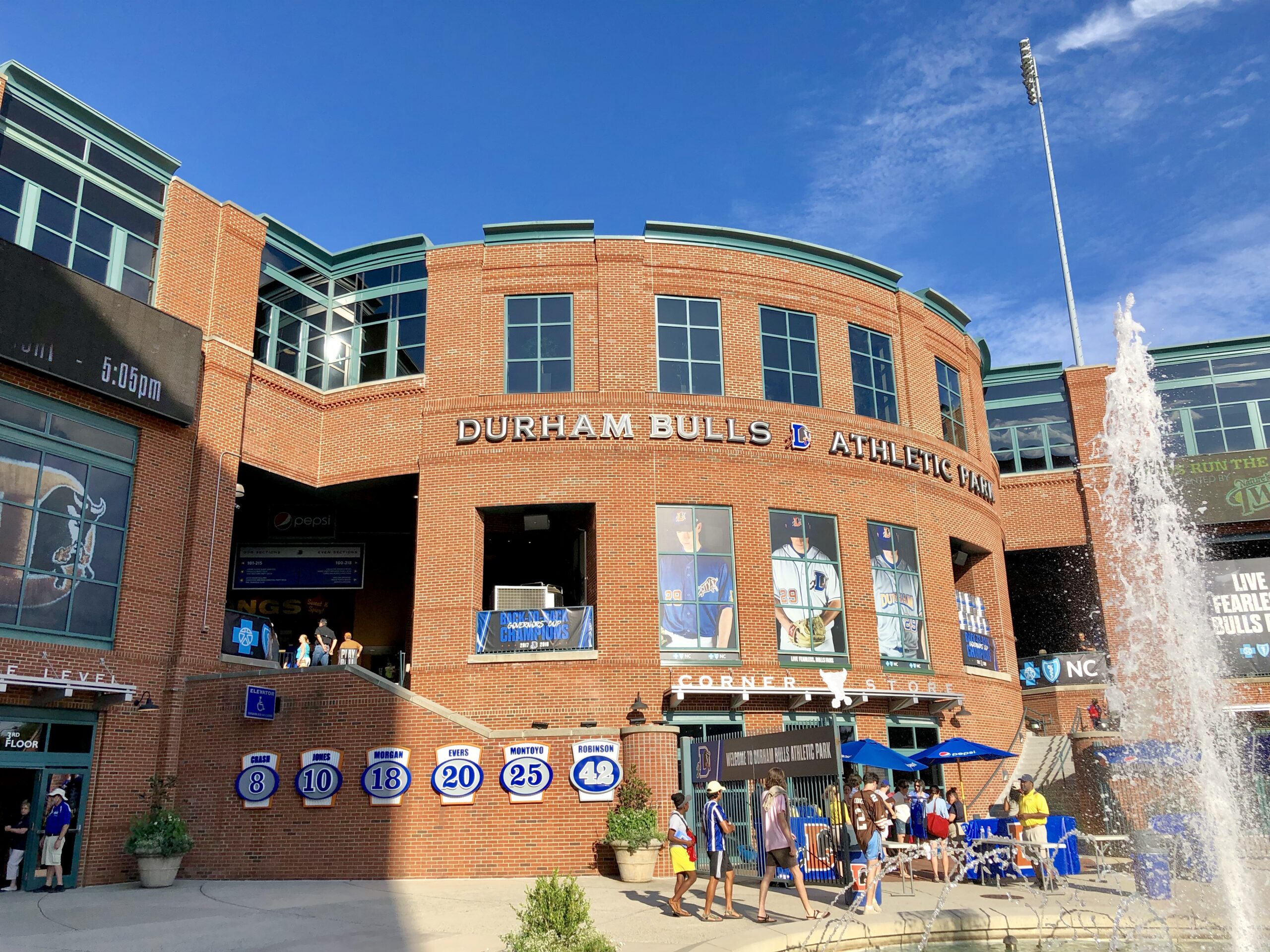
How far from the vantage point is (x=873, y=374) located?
26.2m

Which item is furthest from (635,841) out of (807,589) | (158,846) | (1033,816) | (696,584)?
Answer: (807,589)

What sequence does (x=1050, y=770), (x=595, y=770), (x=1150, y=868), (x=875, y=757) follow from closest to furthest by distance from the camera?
(x=1150, y=868), (x=595, y=770), (x=875, y=757), (x=1050, y=770)

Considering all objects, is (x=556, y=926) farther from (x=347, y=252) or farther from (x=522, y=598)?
(x=347, y=252)

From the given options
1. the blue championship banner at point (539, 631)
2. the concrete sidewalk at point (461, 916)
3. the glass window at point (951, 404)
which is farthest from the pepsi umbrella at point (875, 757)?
the glass window at point (951, 404)

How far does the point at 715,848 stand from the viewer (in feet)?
42.2

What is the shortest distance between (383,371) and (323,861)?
1201cm

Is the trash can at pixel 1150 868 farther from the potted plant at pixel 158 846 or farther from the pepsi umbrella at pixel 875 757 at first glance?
the potted plant at pixel 158 846

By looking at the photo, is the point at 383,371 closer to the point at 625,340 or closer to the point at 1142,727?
the point at 625,340

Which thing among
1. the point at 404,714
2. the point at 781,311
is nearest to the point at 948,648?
the point at 781,311

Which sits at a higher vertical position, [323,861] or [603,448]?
[603,448]

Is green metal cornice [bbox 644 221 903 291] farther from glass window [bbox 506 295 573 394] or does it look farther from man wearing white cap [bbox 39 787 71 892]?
man wearing white cap [bbox 39 787 71 892]

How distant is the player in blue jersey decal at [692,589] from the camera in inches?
860

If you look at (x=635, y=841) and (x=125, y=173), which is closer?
(x=635, y=841)

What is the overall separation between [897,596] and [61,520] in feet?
58.9
